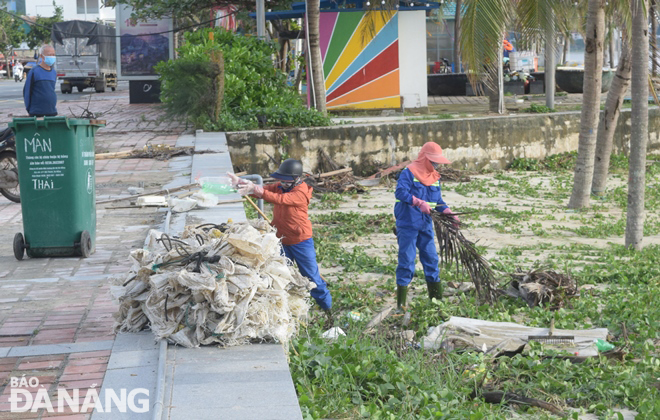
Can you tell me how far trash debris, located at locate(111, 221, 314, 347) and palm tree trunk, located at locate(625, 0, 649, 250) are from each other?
23.2 feet

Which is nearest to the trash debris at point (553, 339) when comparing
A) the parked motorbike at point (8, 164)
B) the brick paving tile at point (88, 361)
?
the brick paving tile at point (88, 361)

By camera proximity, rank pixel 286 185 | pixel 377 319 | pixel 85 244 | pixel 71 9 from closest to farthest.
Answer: pixel 286 185 < pixel 377 319 < pixel 85 244 < pixel 71 9

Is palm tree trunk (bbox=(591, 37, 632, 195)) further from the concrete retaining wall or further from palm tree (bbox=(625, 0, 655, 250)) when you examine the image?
palm tree (bbox=(625, 0, 655, 250))

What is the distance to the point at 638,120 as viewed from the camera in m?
11.2

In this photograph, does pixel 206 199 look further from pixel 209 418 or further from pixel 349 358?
pixel 209 418

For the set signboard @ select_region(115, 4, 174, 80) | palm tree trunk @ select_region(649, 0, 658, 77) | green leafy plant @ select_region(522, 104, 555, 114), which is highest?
signboard @ select_region(115, 4, 174, 80)

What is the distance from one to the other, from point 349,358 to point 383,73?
16.7 metres

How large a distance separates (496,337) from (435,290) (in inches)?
67.2

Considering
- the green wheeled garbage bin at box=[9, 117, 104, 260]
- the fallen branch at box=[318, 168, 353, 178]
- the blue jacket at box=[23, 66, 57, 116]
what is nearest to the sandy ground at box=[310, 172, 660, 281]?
the fallen branch at box=[318, 168, 353, 178]

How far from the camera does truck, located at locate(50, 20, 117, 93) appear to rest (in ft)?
118

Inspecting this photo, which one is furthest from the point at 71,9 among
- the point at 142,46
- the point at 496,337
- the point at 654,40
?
the point at 496,337

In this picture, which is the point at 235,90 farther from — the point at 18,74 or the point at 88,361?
the point at 18,74

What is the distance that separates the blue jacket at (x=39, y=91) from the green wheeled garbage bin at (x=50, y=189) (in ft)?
15.0

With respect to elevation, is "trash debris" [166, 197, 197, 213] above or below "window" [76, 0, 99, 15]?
below
